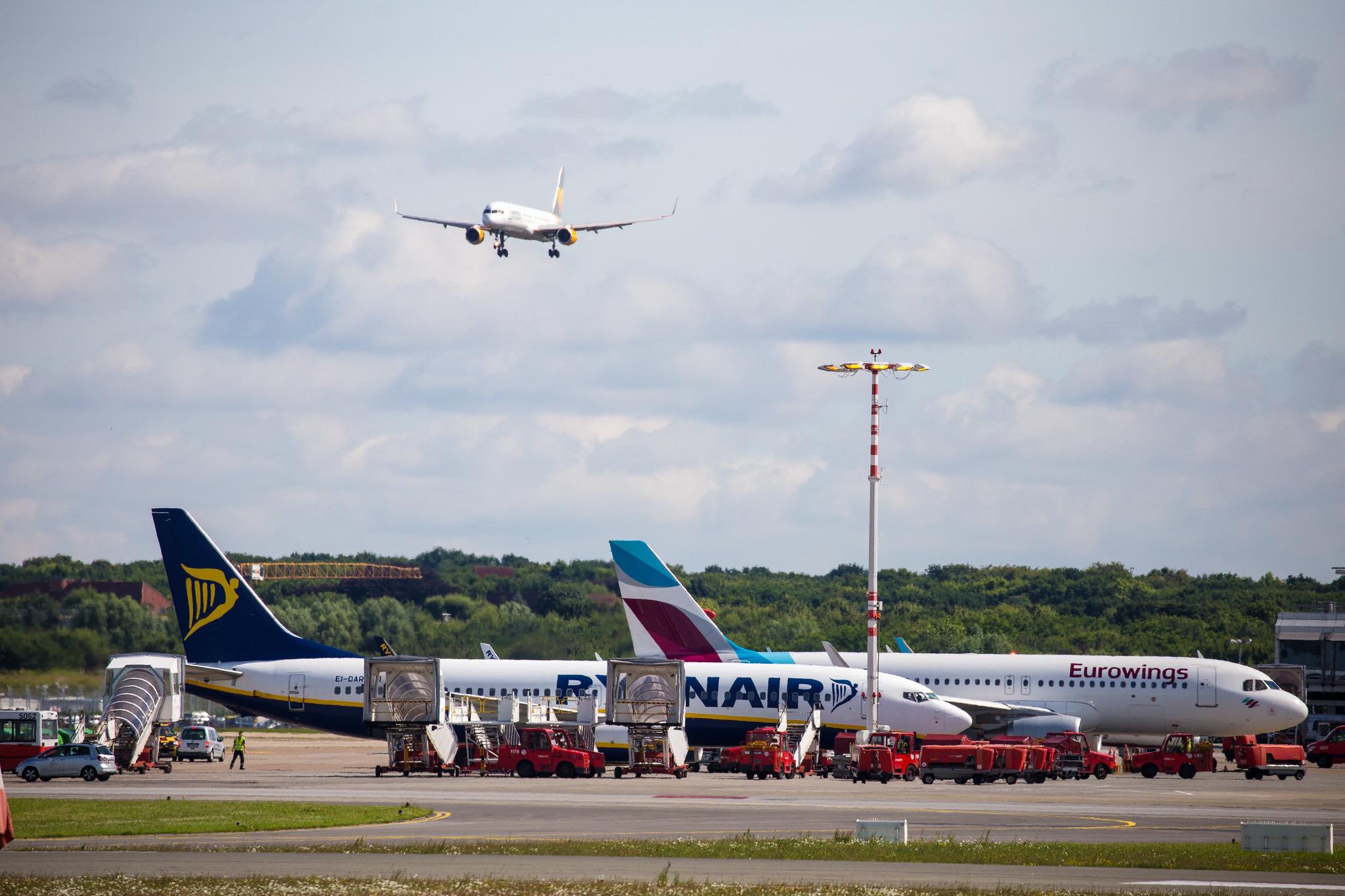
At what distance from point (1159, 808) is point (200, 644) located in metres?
38.3

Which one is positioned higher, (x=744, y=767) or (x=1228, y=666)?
(x=1228, y=666)

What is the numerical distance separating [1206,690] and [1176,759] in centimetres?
553

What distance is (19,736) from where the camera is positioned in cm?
6125

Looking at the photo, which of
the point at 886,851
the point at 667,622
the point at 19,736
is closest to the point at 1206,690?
the point at 667,622

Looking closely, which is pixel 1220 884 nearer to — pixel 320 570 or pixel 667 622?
pixel 667 622

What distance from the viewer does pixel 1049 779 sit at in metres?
60.7

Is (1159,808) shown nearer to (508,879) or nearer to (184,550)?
(508,879)

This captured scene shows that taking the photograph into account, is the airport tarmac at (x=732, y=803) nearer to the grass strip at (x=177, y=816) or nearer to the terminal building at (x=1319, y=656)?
the grass strip at (x=177, y=816)

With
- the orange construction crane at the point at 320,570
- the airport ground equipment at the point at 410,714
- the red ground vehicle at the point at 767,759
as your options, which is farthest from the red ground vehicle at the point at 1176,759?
the orange construction crane at the point at 320,570

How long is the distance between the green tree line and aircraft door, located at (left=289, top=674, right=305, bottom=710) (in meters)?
22.7

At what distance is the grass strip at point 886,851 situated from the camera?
101 feet

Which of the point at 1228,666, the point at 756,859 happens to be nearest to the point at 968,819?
the point at 756,859

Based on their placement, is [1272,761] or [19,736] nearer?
[19,736]

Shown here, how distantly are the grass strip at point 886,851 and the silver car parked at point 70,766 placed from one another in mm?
22647
